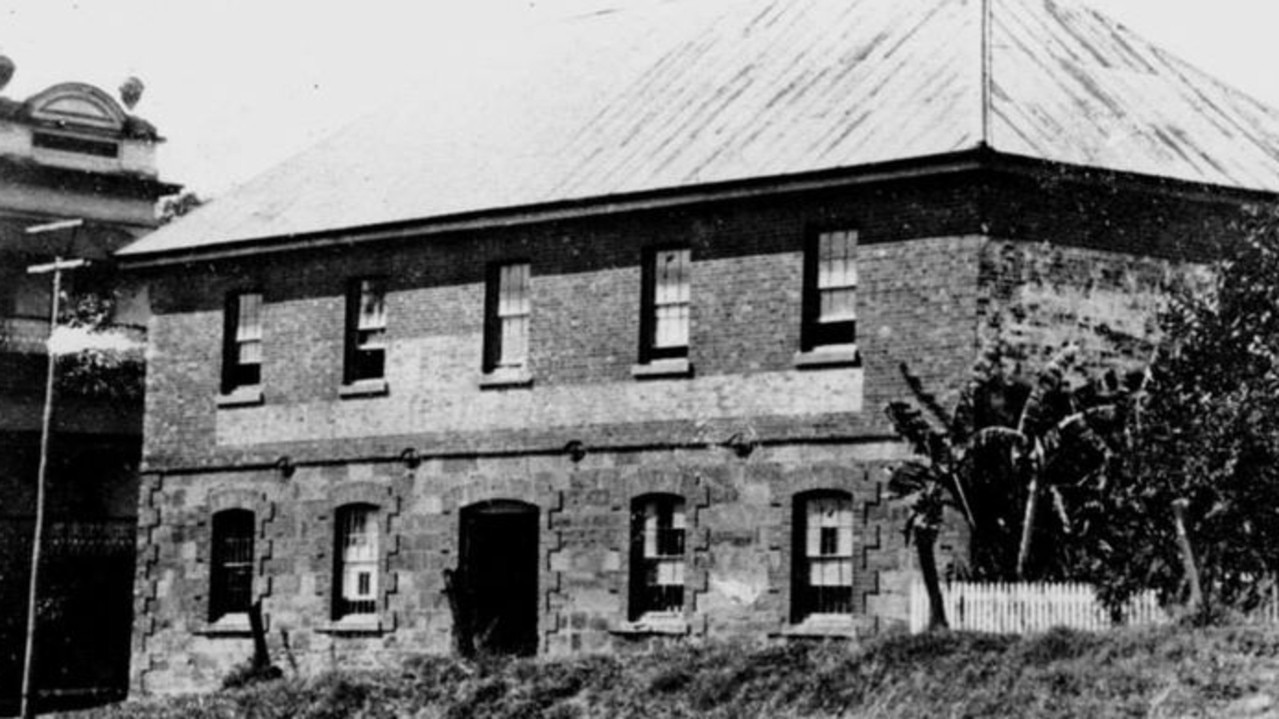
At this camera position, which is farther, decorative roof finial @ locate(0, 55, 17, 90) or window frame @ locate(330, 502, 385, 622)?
decorative roof finial @ locate(0, 55, 17, 90)

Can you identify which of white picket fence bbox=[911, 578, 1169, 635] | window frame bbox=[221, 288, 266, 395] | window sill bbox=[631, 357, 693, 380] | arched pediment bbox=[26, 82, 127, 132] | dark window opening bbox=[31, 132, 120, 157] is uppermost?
arched pediment bbox=[26, 82, 127, 132]

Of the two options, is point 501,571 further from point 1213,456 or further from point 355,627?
point 1213,456

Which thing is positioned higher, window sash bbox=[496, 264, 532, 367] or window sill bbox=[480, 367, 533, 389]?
window sash bbox=[496, 264, 532, 367]

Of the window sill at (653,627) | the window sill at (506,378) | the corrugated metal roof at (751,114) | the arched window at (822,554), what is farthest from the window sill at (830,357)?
the window sill at (506,378)

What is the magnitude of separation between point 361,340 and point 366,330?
19cm

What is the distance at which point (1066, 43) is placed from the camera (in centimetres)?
3138

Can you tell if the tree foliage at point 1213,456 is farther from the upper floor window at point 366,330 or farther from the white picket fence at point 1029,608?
the upper floor window at point 366,330

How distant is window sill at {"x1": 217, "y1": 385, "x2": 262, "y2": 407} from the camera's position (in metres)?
34.2

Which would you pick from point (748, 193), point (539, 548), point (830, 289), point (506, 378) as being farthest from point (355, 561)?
point (830, 289)

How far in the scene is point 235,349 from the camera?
3484cm

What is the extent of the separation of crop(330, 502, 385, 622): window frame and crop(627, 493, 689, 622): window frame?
4600mm

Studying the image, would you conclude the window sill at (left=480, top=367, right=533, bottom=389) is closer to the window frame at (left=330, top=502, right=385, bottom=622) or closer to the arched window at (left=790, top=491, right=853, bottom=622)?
the window frame at (left=330, top=502, right=385, bottom=622)

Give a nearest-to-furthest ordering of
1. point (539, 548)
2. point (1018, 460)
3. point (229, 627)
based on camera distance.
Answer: point (1018, 460) < point (539, 548) < point (229, 627)

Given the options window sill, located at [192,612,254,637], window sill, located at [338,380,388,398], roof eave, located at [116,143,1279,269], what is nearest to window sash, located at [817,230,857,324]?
roof eave, located at [116,143,1279,269]
